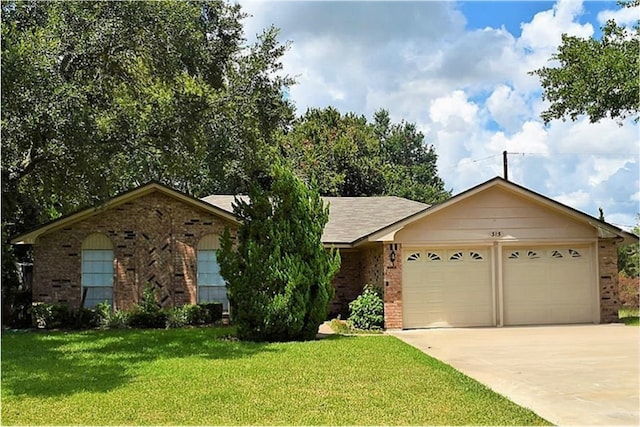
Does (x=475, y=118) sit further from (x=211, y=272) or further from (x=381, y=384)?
(x=381, y=384)

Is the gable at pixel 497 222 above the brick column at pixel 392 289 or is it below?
above

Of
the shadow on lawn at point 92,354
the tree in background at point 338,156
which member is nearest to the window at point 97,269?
the shadow on lawn at point 92,354

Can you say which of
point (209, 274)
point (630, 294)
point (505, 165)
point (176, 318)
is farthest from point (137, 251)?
point (505, 165)

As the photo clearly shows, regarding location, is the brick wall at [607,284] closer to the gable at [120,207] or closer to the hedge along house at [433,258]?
the hedge along house at [433,258]

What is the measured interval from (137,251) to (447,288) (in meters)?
8.58

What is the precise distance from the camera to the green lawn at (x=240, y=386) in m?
6.77

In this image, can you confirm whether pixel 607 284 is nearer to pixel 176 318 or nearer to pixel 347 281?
pixel 347 281

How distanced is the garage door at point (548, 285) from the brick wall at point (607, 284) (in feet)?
0.79

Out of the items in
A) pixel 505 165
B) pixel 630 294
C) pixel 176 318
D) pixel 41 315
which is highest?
pixel 505 165

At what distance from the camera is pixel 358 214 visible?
2131 cm

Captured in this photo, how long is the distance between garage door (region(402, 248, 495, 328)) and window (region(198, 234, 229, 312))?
5.47m

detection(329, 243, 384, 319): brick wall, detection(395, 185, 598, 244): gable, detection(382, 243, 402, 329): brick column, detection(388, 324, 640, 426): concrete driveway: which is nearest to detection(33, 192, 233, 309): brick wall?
detection(329, 243, 384, 319): brick wall

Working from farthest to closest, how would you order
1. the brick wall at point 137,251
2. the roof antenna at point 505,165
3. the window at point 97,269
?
the roof antenna at point 505,165 < the window at point 97,269 < the brick wall at point 137,251

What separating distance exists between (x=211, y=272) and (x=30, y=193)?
17.2 ft
